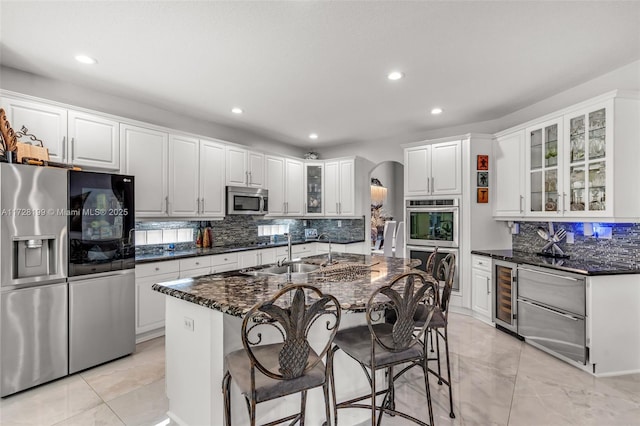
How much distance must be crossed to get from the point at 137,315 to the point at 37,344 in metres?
0.87

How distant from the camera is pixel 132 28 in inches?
91.7

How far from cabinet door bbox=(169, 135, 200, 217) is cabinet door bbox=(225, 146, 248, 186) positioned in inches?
20.4

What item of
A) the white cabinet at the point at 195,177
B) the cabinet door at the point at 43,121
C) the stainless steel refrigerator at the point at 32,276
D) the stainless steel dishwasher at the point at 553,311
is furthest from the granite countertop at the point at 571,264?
the cabinet door at the point at 43,121

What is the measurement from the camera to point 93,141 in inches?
130

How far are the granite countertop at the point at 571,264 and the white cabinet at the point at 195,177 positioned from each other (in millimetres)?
3738

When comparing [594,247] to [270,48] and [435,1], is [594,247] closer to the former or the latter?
[435,1]

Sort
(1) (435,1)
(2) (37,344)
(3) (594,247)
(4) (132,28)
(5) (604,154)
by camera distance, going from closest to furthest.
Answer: (1) (435,1), (4) (132,28), (2) (37,344), (5) (604,154), (3) (594,247)

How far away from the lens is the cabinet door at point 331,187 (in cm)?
597

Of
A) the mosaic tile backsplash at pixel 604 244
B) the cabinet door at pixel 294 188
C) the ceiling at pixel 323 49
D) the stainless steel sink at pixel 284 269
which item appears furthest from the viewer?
the cabinet door at pixel 294 188

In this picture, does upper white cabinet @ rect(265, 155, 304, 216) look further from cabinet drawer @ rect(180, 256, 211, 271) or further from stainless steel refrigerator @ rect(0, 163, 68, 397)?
stainless steel refrigerator @ rect(0, 163, 68, 397)

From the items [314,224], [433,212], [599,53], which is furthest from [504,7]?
[314,224]

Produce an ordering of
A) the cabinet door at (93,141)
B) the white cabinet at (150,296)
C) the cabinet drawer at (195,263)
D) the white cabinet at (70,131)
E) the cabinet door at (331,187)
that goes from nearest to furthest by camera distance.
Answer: the white cabinet at (70,131) → the cabinet door at (93,141) → the white cabinet at (150,296) → the cabinet drawer at (195,263) → the cabinet door at (331,187)

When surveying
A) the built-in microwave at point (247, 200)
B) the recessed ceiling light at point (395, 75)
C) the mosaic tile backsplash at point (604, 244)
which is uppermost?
the recessed ceiling light at point (395, 75)

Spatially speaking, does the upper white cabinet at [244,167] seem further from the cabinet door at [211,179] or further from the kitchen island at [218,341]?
the kitchen island at [218,341]
